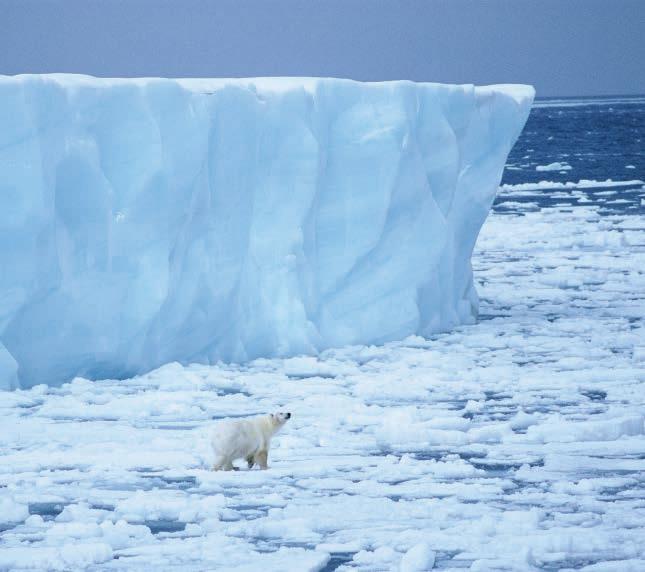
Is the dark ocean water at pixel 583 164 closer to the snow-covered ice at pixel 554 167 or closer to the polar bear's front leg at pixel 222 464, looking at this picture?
the snow-covered ice at pixel 554 167

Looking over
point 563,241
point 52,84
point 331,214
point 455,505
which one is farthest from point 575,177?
point 455,505

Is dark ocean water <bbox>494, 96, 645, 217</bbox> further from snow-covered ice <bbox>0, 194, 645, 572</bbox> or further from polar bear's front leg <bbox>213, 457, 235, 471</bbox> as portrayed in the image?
polar bear's front leg <bbox>213, 457, 235, 471</bbox>

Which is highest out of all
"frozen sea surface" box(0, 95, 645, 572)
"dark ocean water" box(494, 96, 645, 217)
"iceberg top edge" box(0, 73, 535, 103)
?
"iceberg top edge" box(0, 73, 535, 103)

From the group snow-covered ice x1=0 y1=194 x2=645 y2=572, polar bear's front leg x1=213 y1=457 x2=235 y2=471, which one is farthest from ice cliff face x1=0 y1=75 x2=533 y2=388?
polar bear's front leg x1=213 y1=457 x2=235 y2=471

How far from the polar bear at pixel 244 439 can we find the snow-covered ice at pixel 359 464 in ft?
0.38

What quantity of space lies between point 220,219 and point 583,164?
31175 millimetres

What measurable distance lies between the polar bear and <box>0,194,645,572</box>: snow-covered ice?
12 cm

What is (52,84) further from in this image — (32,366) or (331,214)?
(331,214)

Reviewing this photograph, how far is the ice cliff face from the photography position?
8461mm

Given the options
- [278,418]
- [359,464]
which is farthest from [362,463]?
[278,418]

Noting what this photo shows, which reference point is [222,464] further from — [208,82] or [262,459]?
[208,82]

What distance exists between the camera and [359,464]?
6.66m

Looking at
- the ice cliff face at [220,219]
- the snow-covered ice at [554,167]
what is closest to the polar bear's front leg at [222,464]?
the ice cliff face at [220,219]

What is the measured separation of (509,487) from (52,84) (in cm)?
422
